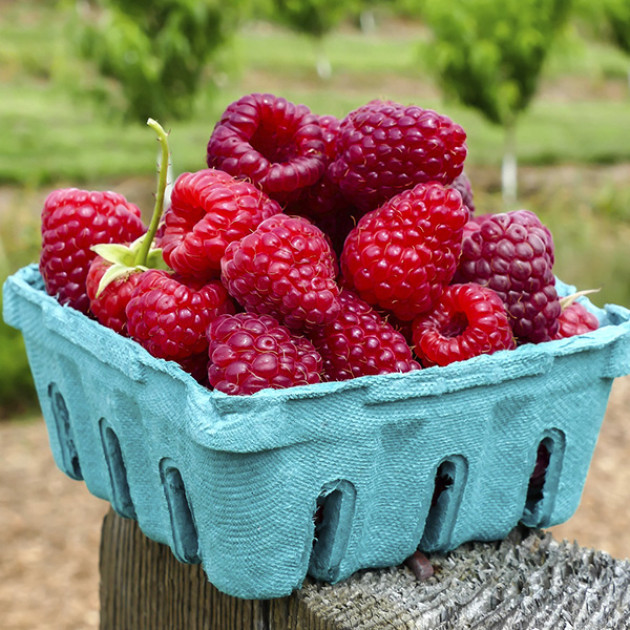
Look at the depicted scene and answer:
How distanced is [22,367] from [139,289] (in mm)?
2481

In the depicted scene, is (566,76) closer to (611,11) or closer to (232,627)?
(611,11)

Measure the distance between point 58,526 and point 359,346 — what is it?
2.01 metres

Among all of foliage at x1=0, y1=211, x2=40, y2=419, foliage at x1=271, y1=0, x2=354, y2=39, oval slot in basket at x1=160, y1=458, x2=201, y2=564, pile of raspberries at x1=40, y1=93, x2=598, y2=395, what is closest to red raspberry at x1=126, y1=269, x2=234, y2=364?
pile of raspberries at x1=40, y1=93, x2=598, y2=395

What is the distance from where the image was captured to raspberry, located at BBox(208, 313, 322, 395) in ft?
2.49

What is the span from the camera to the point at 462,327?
3.01 ft

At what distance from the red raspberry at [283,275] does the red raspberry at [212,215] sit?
0.10 feet

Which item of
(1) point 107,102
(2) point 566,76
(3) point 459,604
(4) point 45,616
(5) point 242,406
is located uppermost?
(5) point 242,406

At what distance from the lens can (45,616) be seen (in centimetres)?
230

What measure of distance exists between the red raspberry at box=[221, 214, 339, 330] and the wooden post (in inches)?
10.5

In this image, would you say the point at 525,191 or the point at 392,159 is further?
the point at 525,191

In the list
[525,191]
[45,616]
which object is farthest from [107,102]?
[525,191]

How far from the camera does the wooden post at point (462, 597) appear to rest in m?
0.86

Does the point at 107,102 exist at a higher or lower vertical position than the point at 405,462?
lower

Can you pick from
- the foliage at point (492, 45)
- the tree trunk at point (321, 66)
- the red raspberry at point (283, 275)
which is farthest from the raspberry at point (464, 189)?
the tree trunk at point (321, 66)
